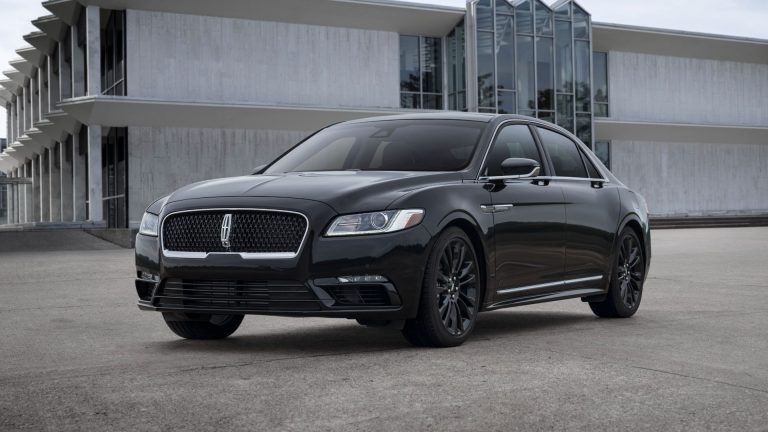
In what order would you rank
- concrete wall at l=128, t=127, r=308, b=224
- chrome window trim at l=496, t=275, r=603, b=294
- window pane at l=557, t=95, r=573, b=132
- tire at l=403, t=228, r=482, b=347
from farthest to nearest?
window pane at l=557, t=95, r=573, b=132
concrete wall at l=128, t=127, r=308, b=224
chrome window trim at l=496, t=275, r=603, b=294
tire at l=403, t=228, r=482, b=347

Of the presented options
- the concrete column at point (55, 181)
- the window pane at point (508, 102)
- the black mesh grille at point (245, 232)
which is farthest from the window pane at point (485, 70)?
the black mesh grille at point (245, 232)

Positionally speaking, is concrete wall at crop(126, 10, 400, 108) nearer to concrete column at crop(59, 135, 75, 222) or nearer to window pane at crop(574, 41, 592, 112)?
window pane at crop(574, 41, 592, 112)

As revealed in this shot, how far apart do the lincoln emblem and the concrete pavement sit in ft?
2.40

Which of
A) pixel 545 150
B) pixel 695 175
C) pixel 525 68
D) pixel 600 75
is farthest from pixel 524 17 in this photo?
pixel 545 150

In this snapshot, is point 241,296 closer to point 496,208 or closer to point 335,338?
point 335,338

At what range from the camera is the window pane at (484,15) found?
139 feet

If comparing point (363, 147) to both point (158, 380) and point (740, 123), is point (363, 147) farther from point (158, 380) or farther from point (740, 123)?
point (740, 123)

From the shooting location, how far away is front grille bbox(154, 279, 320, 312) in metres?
6.84

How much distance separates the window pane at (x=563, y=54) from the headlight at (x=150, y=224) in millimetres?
38051

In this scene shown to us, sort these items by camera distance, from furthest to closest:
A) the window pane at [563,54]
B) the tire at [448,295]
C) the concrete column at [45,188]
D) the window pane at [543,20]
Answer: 1. the concrete column at [45,188]
2. the window pane at [563,54]
3. the window pane at [543,20]
4. the tire at [448,295]

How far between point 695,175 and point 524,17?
583 inches

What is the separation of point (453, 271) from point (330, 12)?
34.4 m

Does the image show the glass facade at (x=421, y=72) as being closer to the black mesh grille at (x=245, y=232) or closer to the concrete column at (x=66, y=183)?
the concrete column at (x=66, y=183)

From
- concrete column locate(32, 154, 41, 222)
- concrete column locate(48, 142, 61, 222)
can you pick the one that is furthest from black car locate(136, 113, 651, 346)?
concrete column locate(32, 154, 41, 222)
